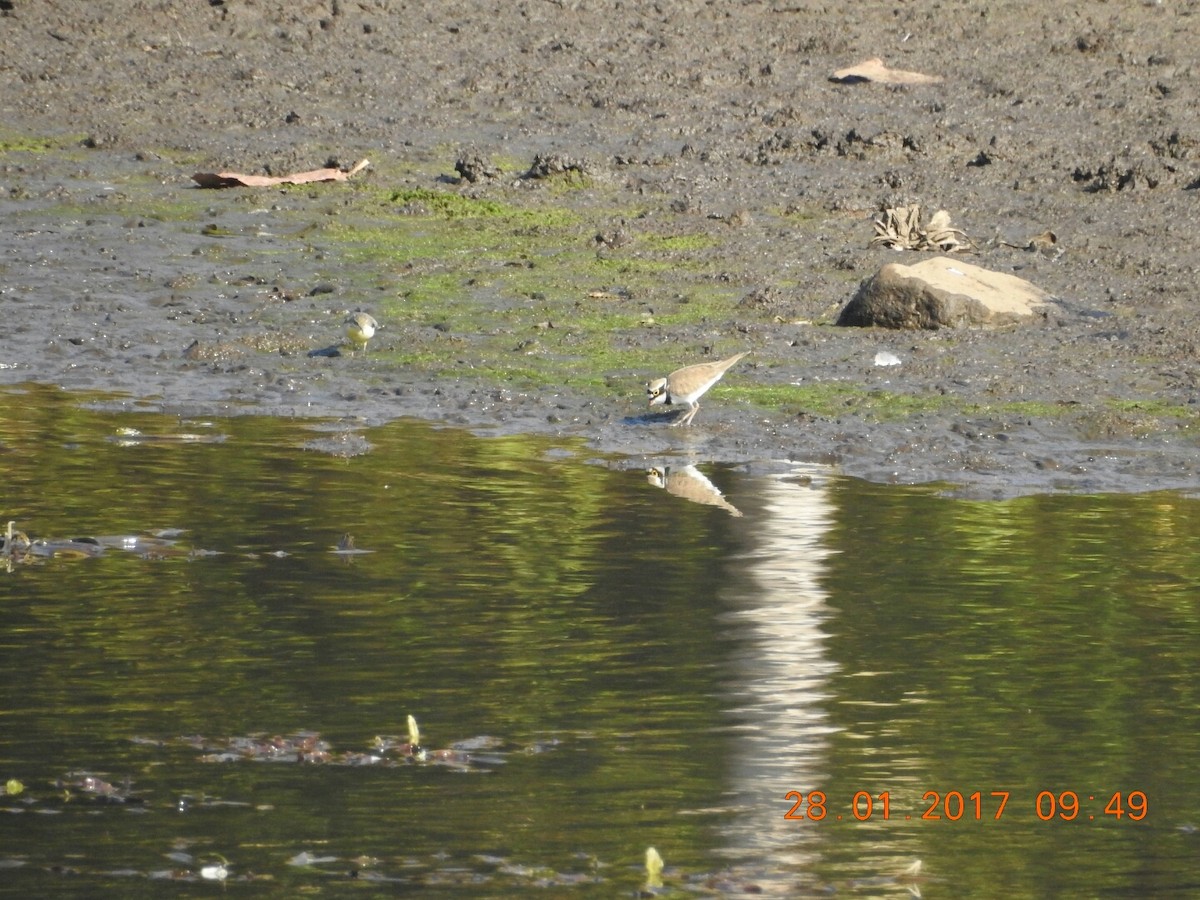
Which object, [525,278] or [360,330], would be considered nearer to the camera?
[360,330]

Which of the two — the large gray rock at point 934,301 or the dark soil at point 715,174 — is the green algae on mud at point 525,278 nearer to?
the dark soil at point 715,174

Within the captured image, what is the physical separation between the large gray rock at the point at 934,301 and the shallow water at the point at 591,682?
297 cm

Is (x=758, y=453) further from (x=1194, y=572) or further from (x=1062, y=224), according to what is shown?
(x=1062, y=224)

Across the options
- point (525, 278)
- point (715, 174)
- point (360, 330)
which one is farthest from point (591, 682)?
point (715, 174)

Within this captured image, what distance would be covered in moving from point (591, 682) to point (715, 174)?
10089 millimetres

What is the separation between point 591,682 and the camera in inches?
233

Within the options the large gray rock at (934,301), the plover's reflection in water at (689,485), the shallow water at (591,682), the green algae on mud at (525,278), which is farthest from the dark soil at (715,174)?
the shallow water at (591,682)

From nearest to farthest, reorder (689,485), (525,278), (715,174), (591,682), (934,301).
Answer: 1. (591,682)
2. (689,485)
3. (934,301)
4. (525,278)
5. (715,174)

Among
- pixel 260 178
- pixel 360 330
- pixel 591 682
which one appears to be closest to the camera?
pixel 591 682

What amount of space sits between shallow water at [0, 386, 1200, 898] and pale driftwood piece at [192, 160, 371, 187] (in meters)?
6.47

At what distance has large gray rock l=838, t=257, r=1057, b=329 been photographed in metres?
11.7

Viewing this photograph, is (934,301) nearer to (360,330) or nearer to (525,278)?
(525,278)

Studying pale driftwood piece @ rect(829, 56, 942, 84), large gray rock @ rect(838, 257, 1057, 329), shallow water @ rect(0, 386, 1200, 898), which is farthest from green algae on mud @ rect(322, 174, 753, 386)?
pale driftwood piece @ rect(829, 56, 942, 84)

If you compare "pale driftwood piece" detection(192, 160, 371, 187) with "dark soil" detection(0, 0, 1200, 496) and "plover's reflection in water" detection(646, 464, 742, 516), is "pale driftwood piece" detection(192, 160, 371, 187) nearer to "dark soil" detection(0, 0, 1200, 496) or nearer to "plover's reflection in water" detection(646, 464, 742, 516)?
"dark soil" detection(0, 0, 1200, 496)
